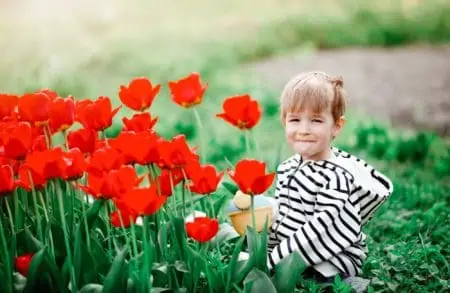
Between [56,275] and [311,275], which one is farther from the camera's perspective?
[311,275]

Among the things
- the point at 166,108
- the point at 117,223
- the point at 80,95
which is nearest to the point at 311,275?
the point at 117,223

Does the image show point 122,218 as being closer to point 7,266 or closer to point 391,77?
point 7,266

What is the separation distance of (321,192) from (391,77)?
13.8 feet

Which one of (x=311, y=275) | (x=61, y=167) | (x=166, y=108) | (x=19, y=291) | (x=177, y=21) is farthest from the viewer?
(x=177, y=21)

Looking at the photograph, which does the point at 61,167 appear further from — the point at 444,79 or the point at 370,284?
the point at 444,79

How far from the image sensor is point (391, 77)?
253 inches

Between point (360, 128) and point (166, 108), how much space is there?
1.86m

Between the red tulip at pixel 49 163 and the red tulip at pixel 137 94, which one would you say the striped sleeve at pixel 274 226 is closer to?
the red tulip at pixel 137 94

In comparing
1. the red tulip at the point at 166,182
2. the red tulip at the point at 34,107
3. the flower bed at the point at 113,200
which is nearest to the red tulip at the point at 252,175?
the flower bed at the point at 113,200

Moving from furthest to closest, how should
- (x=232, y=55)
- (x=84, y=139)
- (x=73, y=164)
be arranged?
(x=232, y=55), (x=84, y=139), (x=73, y=164)

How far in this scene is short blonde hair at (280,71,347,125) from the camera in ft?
7.99

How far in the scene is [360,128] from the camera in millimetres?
4570

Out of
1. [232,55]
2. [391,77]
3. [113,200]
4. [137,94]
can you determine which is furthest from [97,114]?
[232,55]

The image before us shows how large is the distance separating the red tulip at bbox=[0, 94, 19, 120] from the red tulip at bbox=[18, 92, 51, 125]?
277mm
